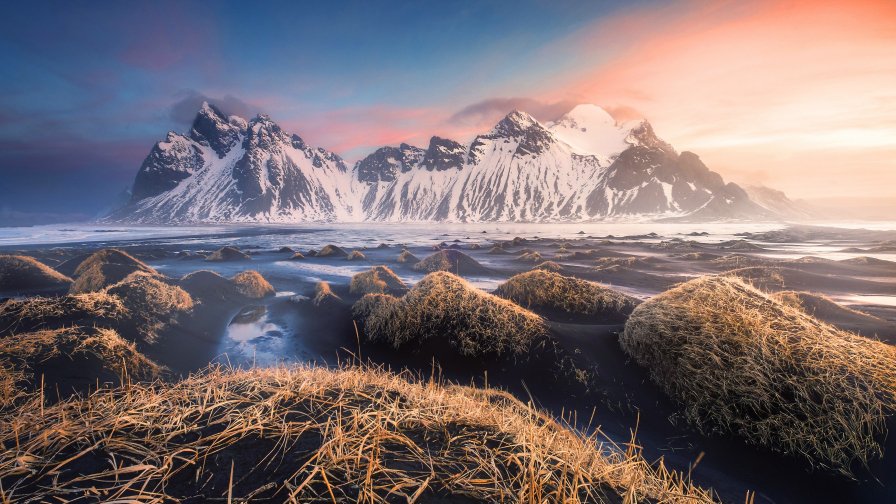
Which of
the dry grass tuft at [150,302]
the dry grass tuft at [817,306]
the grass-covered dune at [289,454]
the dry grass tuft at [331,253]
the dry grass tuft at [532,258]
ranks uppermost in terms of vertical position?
the grass-covered dune at [289,454]

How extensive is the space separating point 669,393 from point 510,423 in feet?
16.5

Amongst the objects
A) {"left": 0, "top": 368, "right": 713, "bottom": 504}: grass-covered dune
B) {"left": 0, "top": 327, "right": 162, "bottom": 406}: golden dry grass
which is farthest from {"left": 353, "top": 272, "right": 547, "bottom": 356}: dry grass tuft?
{"left": 0, "top": 368, "right": 713, "bottom": 504}: grass-covered dune

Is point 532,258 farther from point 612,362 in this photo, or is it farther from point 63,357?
point 63,357

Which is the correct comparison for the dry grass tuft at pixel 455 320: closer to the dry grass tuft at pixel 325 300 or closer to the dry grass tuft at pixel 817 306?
the dry grass tuft at pixel 325 300

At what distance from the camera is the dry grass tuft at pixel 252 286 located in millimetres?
14961

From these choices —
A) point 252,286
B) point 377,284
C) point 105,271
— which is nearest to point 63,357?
point 252,286

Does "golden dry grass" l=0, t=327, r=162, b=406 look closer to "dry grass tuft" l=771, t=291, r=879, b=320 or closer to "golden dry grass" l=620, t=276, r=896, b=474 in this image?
"golden dry grass" l=620, t=276, r=896, b=474

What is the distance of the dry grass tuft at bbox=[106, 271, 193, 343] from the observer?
30.2 feet

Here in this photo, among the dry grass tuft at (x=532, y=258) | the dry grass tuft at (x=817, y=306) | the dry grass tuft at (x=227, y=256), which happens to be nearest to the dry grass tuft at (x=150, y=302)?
the dry grass tuft at (x=817, y=306)

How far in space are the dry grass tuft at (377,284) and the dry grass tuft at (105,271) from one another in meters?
9.05

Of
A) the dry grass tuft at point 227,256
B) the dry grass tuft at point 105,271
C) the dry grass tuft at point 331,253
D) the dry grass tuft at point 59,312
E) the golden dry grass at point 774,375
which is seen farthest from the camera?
the dry grass tuft at point 331,253

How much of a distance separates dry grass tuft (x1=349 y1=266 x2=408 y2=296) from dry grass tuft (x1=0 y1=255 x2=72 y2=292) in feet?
46.8

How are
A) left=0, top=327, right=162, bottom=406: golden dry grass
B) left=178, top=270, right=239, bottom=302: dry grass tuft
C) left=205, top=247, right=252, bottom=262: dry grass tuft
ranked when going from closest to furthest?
1. left=0, top=327, right=162, bottom=406: golden dry grass
2. left=178, top=270, right=239, bottom=302: dry grass tuft
3. left=205, top=247, right=252, bottom=262: dry grass tuft

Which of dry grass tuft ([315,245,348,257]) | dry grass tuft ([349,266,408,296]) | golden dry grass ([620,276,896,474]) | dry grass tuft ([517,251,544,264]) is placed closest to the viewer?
golden dry grass ([620,276,896,474])
